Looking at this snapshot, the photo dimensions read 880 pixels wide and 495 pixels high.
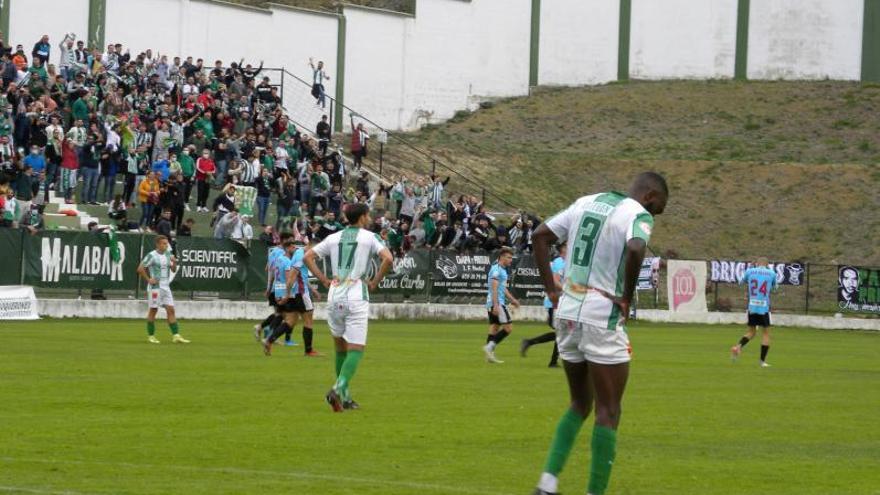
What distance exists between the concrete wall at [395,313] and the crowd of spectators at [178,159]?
2039mm

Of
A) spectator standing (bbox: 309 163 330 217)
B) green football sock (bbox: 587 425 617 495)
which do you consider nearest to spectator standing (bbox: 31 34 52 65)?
spectator standing (bbox: 309 163 330 217)

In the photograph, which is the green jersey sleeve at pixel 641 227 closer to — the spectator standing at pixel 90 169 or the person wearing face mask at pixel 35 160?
the person wearing face mask at pixel 35 160

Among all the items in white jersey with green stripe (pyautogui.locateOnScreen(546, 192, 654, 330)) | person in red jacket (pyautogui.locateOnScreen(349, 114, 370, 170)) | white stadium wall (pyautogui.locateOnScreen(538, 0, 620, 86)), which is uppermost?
white stadium wall (pyautogui.locateOnScreen(538, 0, 620, 86))

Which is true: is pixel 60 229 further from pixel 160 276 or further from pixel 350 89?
pixel 350 89

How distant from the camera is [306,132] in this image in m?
58.9

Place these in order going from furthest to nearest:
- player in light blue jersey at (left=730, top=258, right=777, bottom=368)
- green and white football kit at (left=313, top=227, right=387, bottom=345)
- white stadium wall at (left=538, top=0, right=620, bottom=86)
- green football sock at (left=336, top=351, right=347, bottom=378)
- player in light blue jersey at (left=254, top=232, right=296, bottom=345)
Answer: white stadium wall at (left=538, top=0, right=620, bottom=86) < player in light blue jersey at (left=730, top=258, right=777, bottom=368) < player in light blue jersey at (left=254, top=232, right=296, bottom=345) < green football sock at (left=336, top=351, right=347, bottom=378) < green and white football kit at (left=313, top=227, right=387, bottom=345)

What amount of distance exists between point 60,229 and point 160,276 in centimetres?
1009

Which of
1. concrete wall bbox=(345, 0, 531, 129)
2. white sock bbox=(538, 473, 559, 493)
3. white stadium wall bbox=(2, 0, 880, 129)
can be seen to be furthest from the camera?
concrete wall bbox=(345, 0, 531, 129)

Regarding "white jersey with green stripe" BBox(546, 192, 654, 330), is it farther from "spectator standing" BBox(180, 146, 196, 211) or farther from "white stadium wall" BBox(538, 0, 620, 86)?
"white stadium wall" BBox(538, 0, 620, 86)

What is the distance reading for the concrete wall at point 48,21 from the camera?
52875 millimetres

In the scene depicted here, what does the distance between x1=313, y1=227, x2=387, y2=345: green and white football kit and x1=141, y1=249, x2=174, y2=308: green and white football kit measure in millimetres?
13047

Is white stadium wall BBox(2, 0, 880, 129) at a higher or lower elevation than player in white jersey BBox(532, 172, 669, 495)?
higher

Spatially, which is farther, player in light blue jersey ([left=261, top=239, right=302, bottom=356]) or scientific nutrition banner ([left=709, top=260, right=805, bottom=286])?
scientific nutrition banner ([left=709, top=260, right=805, bottom=286])

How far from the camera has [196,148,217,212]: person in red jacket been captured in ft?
147
